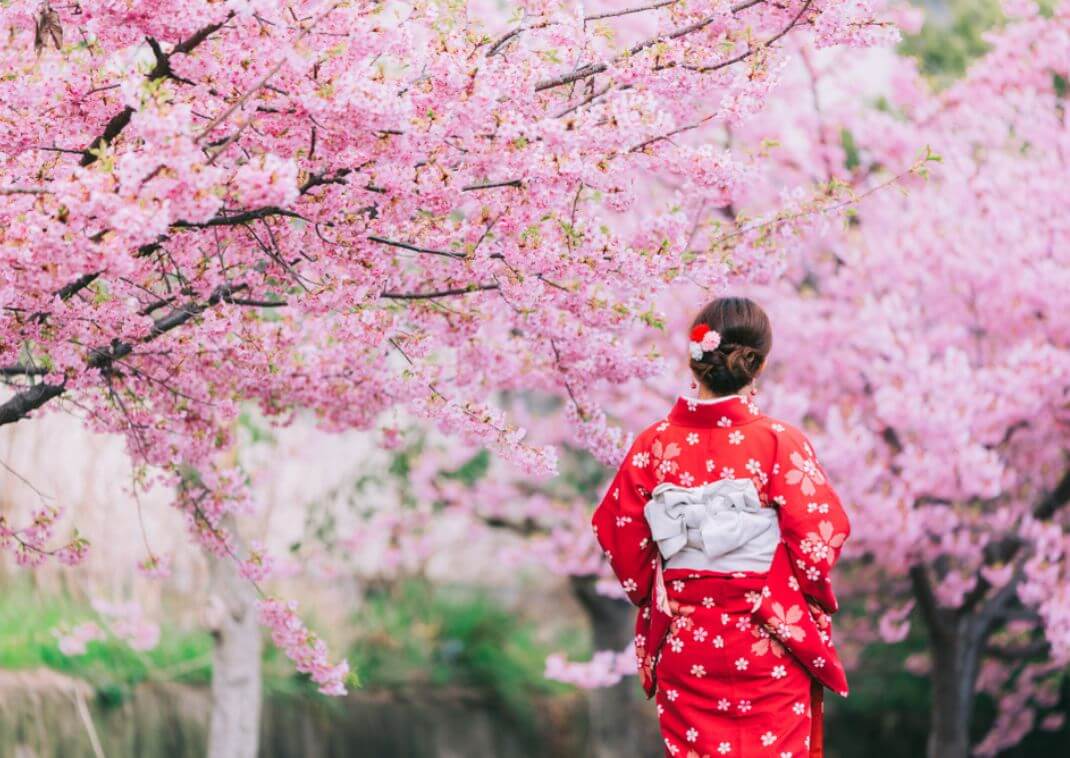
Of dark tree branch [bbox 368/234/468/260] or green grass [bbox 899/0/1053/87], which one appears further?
green grass [bbox 899/0/1053/87]

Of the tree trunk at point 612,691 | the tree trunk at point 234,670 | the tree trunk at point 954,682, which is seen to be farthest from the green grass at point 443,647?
the tree trunk at point 954,682

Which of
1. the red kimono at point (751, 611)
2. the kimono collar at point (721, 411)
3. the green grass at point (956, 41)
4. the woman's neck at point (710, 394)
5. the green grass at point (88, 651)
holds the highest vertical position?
the green grass at point (956, 41)

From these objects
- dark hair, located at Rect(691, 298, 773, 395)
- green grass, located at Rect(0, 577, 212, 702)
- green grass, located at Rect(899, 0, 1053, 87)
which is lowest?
dark hair, located at Rect(691, 298, 773, 395)

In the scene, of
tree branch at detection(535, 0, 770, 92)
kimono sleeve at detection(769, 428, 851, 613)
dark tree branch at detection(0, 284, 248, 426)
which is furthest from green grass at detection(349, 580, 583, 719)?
tree branch at detection(535, 0, 770, 92)

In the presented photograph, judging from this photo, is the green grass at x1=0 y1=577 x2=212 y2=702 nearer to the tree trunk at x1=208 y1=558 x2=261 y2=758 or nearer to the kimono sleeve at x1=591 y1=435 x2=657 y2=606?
the tree trunk at x1=208 y1=558 x2=261 y2=758

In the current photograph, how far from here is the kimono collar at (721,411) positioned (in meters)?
3.38

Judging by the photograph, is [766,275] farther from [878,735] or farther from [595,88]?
[878,735]

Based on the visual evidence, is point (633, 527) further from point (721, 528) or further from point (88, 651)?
point (88, 651)

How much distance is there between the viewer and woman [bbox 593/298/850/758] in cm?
331

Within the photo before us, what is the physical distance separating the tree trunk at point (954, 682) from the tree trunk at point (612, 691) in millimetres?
2400

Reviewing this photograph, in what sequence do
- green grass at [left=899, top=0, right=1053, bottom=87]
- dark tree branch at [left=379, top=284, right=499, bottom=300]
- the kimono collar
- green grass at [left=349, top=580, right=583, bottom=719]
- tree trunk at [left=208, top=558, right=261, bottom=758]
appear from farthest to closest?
green grass at [left=899, top=0, right=1053, bottom=87]
green grass at [left=349, top=580, right=583, bottom=719]
tree trunk at [left=208, top=558, right=261, bottom=758]
dark tree branch at [left=379, top=284, right=499, bottom=300]
the kimono collar

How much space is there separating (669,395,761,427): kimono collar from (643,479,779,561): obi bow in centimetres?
15

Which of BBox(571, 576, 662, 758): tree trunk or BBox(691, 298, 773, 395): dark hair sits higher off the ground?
BBox(571, 576, 662, 758): tree trunk

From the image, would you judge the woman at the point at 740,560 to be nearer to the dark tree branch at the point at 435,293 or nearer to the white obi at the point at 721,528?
the white obi at the point at 721,528
